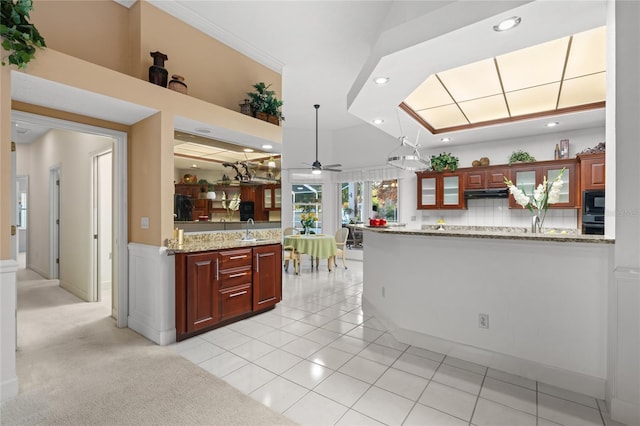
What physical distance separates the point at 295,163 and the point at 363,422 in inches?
265

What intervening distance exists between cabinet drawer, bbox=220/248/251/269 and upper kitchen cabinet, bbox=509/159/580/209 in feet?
13.8

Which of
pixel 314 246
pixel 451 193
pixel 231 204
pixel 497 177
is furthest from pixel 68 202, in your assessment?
pixel 497 177

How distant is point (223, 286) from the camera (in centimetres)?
337

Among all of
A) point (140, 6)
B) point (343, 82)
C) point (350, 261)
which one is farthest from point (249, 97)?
point (350, 261)

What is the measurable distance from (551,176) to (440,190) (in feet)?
5.96

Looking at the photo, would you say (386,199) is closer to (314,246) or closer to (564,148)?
(314,246)

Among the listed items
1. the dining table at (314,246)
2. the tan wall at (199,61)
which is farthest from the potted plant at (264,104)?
the dining table at (314,246)

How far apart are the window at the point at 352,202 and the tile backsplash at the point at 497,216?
2068mm

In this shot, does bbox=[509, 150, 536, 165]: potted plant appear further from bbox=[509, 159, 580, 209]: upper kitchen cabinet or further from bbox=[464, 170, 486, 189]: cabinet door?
bbox=[464, 170, 486, 189]: cabinet door

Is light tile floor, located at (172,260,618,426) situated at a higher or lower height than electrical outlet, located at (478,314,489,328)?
lower

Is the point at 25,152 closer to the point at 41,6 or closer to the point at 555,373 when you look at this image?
the point at 41,6

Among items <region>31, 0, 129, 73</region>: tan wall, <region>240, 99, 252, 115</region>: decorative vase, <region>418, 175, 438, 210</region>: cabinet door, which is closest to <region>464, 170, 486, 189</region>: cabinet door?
<region>418, 175, 438, 210</region>: cabinet door

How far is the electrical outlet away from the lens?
8.39ft

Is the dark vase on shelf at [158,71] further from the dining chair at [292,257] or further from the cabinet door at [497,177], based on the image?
the cabinet door at [497,177]
